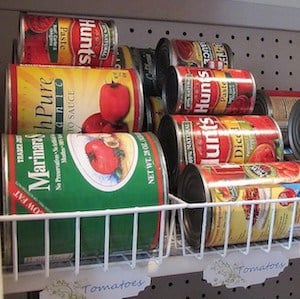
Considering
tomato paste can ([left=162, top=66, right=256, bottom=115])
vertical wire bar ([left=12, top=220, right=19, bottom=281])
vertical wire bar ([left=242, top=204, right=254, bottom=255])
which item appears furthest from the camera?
tomato paste can ([left=162, top=66, right=256, bottom=115])

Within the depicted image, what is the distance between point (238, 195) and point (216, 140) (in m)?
0.12

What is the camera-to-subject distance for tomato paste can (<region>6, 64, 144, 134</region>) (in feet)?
2.07

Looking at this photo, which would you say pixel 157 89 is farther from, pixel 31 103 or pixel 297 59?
pixel 297 59

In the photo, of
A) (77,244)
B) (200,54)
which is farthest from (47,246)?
(200,54)

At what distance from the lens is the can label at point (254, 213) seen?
627 millimetres

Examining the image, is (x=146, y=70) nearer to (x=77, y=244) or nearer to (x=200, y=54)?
(x=200, y=54)

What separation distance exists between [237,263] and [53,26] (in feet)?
1.53

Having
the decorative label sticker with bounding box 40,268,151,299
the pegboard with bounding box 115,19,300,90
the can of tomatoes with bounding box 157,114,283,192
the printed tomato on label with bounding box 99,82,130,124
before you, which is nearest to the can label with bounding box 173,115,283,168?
the can of tomatoes with bounding box 157,114,283,192

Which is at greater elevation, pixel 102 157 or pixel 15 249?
pixel 102 157

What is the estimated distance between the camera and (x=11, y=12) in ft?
2.88

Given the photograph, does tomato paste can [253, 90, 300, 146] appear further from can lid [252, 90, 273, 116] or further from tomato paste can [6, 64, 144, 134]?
tomato paste can [6, 64, 144, 134]

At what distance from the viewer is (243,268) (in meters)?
0.66

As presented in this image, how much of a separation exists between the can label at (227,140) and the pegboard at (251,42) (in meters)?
0.31

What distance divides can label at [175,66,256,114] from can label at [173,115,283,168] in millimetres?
17
